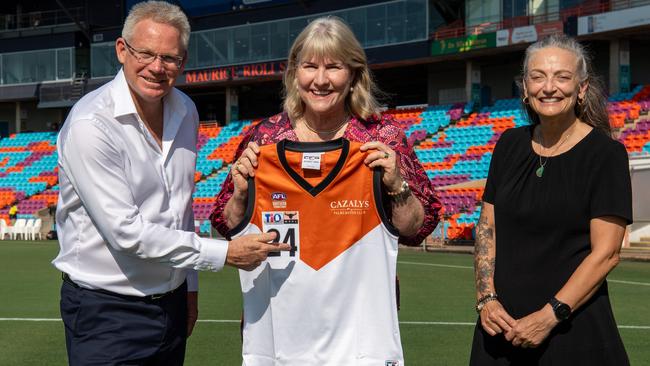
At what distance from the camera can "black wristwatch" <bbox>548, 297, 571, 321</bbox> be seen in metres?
3.28

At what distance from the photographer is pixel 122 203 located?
10.5 feet

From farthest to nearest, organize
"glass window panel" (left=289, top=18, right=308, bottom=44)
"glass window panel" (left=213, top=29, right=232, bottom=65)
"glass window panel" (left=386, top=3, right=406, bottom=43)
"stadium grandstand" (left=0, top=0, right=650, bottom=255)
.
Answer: "glass window panel" (left=213, top=29, right=232, bottom=65)
"glass window panel" (left=289, top=18, right=308, bottom=44)
"glass window panel" (left=386, top=3, right=406, bottom=43)
"stadium grandstand" (left=0, top=0, right=650, bottom=255)

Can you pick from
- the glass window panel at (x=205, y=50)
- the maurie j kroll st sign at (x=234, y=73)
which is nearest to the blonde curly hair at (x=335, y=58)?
the maurie j kroll st sign at (x=234, y=73)

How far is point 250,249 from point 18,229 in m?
31.8

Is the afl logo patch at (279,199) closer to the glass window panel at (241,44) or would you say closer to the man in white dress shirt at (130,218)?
the man in white dress shirt at (130,218)

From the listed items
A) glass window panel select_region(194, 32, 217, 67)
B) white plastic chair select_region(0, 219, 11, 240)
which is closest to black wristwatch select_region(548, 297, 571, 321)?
white plastic chair select_region(0, 219, 11, 240)

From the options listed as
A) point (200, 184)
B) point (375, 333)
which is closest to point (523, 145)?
point (375, 333)

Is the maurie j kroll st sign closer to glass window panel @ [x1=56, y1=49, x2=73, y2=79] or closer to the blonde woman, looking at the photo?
glass window panel @ [x1=56, y1=49, x2=73, y2=79]

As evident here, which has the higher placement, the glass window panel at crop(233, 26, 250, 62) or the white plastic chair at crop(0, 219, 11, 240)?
the glass window panel at crop(233, 26, 250, 62)

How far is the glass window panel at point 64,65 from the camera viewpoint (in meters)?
45.9

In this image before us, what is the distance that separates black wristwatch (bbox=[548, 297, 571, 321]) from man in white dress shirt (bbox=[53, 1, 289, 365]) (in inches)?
47.7

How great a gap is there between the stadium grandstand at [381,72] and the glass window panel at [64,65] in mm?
97

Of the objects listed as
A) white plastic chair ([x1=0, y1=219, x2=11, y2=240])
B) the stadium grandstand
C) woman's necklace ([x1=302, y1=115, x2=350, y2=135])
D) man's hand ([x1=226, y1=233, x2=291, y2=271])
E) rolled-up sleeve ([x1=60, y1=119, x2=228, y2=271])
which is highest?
the stadium grandstand

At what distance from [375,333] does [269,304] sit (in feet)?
1.71
